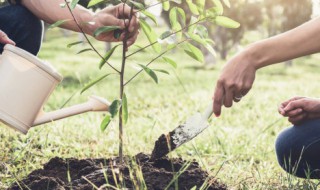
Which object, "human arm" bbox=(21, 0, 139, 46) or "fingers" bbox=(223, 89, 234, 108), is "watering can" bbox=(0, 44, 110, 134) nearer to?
"human arm" bbox=(21, 0, 139, 46)

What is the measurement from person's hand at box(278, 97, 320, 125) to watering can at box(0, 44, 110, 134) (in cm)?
84

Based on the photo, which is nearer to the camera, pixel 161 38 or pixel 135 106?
pixel 161 38

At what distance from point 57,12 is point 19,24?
1.02 feet

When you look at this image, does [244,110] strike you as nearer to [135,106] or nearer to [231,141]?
[135,106]

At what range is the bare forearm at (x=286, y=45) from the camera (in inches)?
71.3

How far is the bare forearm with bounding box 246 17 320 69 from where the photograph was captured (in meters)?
1.81

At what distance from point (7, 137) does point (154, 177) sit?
1.50 m

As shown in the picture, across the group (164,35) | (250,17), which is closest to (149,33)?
(164,35)

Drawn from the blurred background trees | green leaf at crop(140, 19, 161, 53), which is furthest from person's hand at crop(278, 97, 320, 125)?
the blurred background trees

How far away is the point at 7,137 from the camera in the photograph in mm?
3096

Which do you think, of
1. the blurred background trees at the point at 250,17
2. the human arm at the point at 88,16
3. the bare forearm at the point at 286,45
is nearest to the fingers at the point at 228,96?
the bare forearm at the point at 286,45

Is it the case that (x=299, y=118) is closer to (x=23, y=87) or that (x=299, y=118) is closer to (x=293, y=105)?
(x=293, y=105)

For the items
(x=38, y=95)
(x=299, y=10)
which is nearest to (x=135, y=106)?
(x=38, y=95)

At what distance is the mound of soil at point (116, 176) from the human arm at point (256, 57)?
1.00 ft
